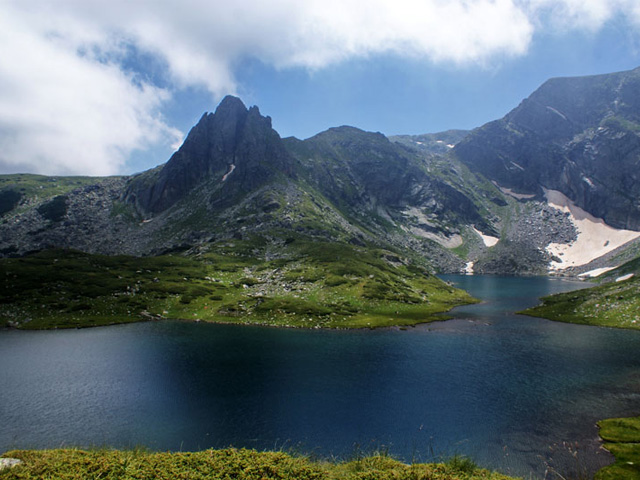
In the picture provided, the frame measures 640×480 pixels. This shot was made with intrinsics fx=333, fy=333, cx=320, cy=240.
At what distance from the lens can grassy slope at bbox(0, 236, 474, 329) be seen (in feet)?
319

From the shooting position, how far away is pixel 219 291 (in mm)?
124250

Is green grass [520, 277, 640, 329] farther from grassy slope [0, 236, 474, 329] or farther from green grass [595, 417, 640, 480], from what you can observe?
green grass [595, 417, 640, 480]

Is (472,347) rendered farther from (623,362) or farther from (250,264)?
(250,264)

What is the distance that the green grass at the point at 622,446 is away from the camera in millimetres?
31188

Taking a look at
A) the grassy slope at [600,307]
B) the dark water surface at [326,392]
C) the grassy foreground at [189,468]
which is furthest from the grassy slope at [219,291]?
the grassy foreground at [189,468]

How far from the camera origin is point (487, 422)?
1645 inches

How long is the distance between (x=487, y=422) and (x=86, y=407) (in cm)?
5237

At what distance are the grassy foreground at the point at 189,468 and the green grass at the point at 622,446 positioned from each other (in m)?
24.9

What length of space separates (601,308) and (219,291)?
127821mm

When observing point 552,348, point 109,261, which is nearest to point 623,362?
point 552,348

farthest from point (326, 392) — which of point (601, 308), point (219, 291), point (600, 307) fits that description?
point (600, 307)

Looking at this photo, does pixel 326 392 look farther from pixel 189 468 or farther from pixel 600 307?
pixel 600 307

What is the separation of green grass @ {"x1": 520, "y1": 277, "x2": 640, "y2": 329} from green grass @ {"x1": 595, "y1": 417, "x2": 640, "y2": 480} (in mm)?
68269

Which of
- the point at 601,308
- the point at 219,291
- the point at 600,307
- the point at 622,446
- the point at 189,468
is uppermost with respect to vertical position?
the point at 219,291
